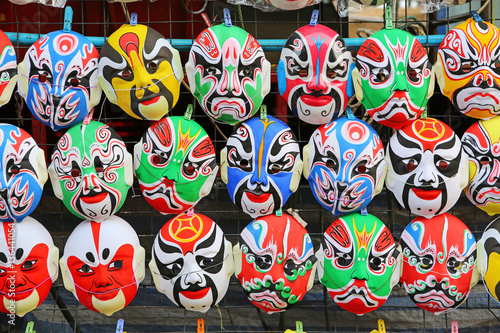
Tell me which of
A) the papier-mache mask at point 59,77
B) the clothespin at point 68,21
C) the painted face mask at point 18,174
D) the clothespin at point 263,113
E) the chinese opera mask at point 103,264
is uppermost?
the clothespin at point 68,21

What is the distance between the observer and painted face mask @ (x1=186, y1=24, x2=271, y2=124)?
5.54 feet

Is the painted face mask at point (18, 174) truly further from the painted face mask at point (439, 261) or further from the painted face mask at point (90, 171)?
the painted face mask at point (439, 261)

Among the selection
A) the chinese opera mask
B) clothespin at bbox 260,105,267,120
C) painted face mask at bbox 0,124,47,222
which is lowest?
the chinese opera mask

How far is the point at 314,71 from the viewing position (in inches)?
67.4

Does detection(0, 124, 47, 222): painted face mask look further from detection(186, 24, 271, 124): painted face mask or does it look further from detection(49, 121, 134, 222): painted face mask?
detection(186, 24, 271, 124): painted face mask

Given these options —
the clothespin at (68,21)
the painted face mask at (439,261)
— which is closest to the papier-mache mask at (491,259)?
the painted face mask at (439,261)

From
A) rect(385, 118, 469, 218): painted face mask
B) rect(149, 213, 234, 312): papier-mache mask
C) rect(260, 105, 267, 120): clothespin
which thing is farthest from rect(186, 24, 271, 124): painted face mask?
rect(385, 118, 469, 218): painted face mask

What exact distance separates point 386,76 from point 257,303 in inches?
28.9

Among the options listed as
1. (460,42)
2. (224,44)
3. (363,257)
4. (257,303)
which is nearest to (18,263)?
(257,303)

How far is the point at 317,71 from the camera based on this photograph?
171cm

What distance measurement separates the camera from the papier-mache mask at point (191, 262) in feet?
5.69

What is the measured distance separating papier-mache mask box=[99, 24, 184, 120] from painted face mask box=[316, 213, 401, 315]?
62 cm

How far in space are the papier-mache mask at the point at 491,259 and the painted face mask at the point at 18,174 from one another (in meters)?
1.25

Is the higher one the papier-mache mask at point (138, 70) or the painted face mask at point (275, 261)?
the papier-mache mask at point (138, 70)
